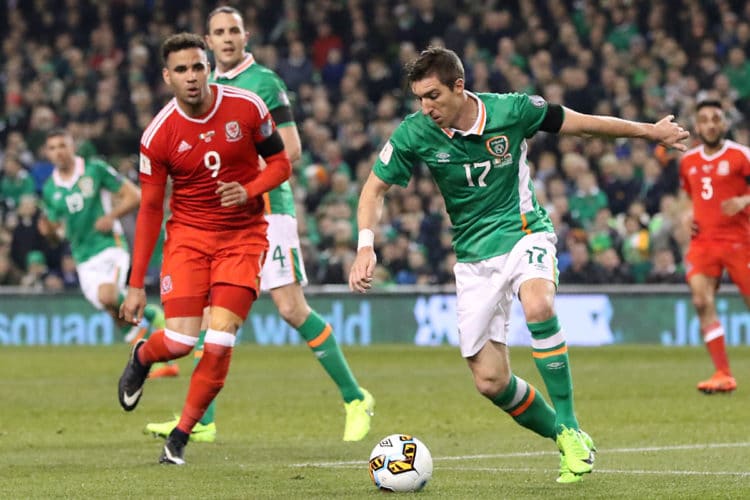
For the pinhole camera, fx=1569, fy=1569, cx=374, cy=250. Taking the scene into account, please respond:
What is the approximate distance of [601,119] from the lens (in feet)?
24.8

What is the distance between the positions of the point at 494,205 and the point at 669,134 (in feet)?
2.98

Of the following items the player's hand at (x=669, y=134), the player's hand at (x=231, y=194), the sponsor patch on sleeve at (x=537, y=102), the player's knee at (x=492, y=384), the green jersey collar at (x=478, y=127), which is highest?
the sponsor patch on sleeve at (x=537, y=102)

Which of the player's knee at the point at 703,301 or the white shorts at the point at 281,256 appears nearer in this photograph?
the white shorts at the point at 281,256

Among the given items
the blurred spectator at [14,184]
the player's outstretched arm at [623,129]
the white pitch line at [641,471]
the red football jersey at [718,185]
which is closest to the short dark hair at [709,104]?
the red football jersey at [718,185]

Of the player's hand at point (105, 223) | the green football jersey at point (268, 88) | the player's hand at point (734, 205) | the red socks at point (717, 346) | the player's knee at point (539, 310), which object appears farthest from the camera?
the player's hand at point (105, 223)

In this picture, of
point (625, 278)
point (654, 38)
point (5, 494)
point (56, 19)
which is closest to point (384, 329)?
point (625, 278)

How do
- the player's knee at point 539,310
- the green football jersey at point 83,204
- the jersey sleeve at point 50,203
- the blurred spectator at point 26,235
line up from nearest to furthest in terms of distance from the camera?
the player's knee at point 539,310 → the green football jersey at point 83,204 → the jersey sleeve at point 50,203 → the blurred spectator at point 26,235

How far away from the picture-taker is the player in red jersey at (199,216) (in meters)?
8.34

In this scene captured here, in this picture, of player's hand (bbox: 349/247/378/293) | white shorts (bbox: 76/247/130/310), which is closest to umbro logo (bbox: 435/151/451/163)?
player's hand (bbox: 349/247/378/293)

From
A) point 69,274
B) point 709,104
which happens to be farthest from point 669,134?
point 69,274

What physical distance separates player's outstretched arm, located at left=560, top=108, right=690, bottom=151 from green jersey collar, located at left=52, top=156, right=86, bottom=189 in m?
8.09

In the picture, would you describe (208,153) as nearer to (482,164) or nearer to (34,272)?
(482,164)

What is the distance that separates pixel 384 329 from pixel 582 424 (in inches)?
433

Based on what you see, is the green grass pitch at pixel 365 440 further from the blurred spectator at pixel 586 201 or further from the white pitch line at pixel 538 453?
the blurred spectator at pixel 586 201
